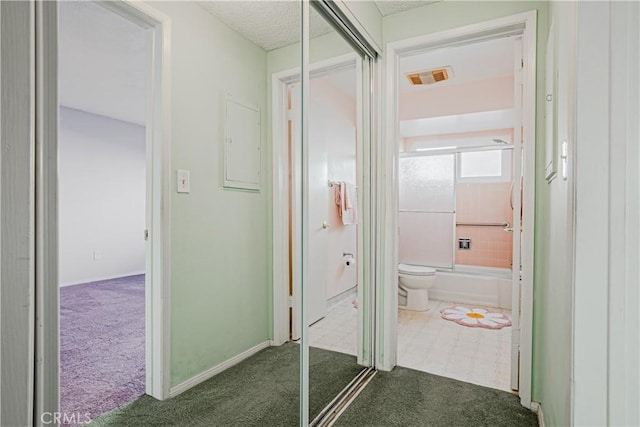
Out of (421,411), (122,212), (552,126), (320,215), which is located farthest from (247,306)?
(552,126)

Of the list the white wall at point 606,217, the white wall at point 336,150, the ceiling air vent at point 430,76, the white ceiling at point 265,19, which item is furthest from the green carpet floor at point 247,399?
the ceiling air vent at point 430,76

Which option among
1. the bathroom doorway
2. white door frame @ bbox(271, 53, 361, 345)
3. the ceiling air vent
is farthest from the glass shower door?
white door frame @ bbox(271, 53, 361, 345)

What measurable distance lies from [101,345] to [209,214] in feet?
1.49

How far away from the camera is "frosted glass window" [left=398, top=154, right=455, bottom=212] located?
430cm

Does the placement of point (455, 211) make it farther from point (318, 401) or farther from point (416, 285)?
point (318, 401)

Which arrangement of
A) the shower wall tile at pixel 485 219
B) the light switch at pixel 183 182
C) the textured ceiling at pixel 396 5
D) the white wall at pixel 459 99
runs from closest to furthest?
the light switch at pixel 183 182, the textured ceiling at pixel 396 5, the white wall at pixel 459 99, the shower wall tile at pixel 485 219

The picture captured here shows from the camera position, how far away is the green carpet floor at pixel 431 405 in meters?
1.67

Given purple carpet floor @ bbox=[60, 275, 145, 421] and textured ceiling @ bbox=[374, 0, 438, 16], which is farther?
textured ceiling @ bbox=[374, 0, 438, 16]

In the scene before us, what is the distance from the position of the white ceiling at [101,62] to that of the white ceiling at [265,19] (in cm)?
34

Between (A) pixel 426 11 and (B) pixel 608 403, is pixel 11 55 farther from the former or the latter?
(A) pixel 426 11

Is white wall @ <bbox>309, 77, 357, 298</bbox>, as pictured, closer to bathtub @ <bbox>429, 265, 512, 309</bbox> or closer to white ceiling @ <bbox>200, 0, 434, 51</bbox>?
white ceiling @ <bbox>200, 0, 434, 51</bbox>

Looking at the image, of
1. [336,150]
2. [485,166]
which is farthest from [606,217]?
[485,166]

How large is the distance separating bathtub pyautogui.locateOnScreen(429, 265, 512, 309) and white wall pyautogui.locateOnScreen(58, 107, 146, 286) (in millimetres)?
3751

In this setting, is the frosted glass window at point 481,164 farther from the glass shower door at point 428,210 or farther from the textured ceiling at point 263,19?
the textured ceiling at point 263,19
